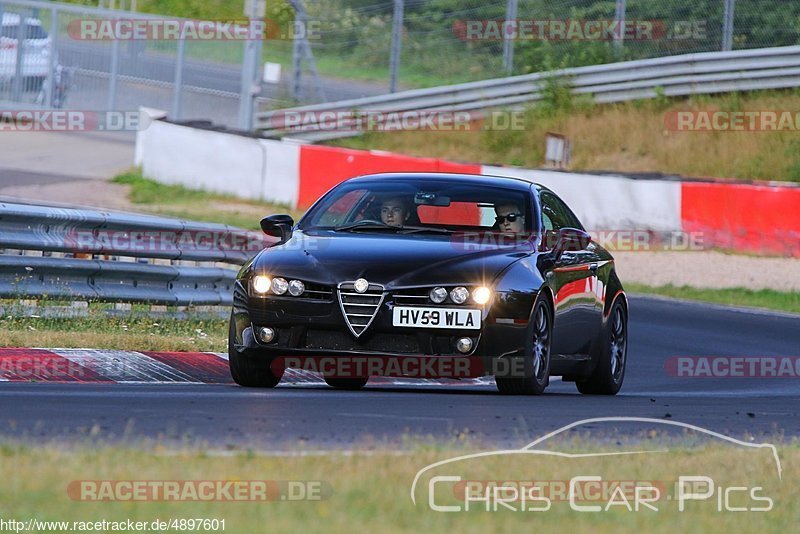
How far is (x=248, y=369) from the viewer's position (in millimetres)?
9828

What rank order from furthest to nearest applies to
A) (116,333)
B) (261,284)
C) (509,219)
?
(116,333), (509,219), (261,284)

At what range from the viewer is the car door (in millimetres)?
10133

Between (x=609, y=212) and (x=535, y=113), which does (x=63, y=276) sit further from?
(x=535, y=113)

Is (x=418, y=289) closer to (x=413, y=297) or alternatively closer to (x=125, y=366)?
(x=413, y=297)

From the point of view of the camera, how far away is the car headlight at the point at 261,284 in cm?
941

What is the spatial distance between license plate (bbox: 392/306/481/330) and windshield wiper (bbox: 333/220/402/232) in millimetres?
1004

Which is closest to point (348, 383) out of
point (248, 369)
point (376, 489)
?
point (248, 369)

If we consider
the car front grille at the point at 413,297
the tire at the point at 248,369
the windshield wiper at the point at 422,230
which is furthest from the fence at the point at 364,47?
the car front grille at the point at 413,297

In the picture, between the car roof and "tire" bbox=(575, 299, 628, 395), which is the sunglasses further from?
"tire" bbox=(575, 299, 628, 395)

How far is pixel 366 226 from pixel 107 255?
11.4ft

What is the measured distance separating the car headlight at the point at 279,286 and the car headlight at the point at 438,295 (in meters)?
0.81

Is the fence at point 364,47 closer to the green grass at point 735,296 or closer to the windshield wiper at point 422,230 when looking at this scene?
the green grass at point 735,296


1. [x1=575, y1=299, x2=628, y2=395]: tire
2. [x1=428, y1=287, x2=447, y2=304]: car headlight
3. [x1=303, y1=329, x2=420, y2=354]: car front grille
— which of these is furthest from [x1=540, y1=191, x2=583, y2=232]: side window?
[x1=303, y1=329, x2=420, y2=354]: car front grille

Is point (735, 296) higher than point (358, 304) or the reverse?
higher
